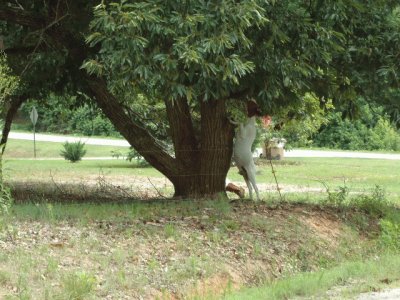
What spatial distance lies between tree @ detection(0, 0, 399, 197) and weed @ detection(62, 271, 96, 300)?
2653 mm

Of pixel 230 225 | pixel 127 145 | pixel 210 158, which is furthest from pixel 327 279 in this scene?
pixel 127 145

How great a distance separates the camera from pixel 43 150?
35.9 m

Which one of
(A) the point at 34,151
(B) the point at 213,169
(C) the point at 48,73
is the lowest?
(A) the point at 34,151

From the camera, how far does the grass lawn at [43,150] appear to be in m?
34.5

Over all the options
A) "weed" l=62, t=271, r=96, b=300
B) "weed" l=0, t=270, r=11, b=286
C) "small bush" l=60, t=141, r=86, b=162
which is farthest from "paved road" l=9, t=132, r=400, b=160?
"weed" l=0, t=270, r=11, b=286

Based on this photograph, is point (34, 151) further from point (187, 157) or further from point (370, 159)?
point (187, 157)

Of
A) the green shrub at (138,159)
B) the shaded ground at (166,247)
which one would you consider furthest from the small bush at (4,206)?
the green shrub at (138,159)

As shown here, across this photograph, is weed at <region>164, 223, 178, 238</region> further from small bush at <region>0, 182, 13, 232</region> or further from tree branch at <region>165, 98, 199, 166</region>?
tree branch at <region>165, 98, 199, 166</region>

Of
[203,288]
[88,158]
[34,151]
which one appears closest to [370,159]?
[88,158]

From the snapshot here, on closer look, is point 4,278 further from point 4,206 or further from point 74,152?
point 74,152

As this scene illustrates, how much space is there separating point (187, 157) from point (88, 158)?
19405 mm

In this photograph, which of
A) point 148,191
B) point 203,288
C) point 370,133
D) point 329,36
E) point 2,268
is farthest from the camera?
point 370,133

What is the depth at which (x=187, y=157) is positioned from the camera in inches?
556

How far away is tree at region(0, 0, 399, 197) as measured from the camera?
30.3 ft
